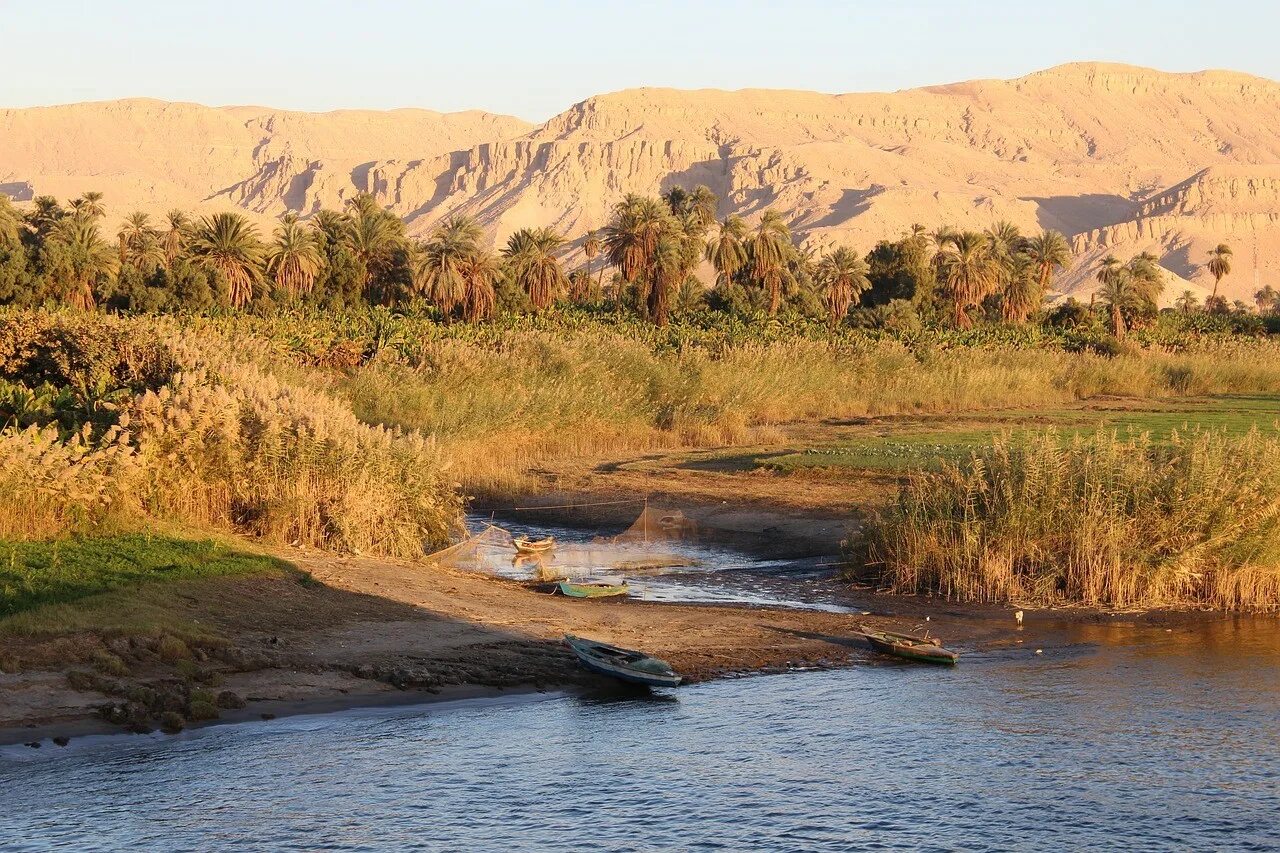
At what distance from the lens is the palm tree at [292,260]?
254 feet

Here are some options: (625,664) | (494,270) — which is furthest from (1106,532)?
(494,270)

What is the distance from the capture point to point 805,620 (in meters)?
18.9

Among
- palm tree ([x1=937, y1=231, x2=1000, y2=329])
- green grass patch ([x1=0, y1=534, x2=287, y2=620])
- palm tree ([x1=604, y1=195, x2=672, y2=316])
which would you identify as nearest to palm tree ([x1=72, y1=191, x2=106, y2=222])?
palm tree ([x1=604, y1=195, x2=672, y2=316])

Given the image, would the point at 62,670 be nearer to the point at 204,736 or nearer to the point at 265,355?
the point at 204,736

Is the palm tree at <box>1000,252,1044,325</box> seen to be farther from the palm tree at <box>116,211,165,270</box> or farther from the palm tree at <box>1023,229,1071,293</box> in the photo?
the palm tree at <box>116,211,165,270</box>

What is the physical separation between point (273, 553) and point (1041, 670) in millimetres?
9983

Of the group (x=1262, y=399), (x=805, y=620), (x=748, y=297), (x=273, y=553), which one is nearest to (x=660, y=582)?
(x=805, y=620)

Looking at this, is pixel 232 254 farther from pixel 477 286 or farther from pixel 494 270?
pixel 494 270

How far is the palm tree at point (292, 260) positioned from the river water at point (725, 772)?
213 feet

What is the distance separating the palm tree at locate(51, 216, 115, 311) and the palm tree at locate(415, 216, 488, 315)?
16.0 metres

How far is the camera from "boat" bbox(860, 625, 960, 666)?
16.7 metres

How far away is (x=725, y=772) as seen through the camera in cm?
1333

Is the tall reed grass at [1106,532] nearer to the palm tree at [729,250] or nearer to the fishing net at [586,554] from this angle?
the fishing net at [586,554]

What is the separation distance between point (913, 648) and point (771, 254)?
73942 millimetres
